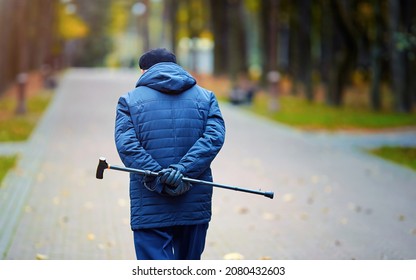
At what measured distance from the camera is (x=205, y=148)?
15.6 ft

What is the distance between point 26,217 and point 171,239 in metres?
3.72

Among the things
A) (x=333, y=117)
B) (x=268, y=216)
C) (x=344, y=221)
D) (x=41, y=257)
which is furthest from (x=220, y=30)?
(x=41, y=257)

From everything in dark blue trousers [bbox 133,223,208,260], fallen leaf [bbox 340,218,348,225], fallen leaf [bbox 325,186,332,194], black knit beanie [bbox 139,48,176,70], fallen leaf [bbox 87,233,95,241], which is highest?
black knit beanie [bbox 139,48,176,70]

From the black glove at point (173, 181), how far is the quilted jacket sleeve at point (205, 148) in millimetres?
61

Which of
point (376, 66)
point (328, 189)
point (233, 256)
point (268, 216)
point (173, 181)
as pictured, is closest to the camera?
point (173, 181)

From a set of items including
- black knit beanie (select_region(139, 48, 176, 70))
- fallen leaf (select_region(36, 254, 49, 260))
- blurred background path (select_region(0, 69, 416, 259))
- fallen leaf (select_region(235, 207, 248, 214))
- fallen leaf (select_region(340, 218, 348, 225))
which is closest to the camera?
black knit beanie (select_region(139, 48, 176, 70))

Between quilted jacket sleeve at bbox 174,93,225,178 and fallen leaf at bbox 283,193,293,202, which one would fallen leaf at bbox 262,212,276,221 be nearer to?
fallen leaf at bbox 283,193,293,202

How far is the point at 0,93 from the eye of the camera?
23422 mm

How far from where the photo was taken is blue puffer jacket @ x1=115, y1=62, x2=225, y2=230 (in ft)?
15.5

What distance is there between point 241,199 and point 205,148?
4.92 meters

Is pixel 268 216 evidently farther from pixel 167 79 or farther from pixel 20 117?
pixel 20 117

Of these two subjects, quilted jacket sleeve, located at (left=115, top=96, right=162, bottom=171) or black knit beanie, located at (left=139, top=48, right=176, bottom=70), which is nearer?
quilted jacket sleeve, located at (left=115, top=96, right=162, bottom=171)

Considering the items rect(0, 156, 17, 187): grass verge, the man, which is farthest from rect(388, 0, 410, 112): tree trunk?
the man

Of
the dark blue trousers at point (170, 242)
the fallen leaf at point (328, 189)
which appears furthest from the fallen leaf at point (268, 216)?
the dark blue trousers at point (170, 242)
